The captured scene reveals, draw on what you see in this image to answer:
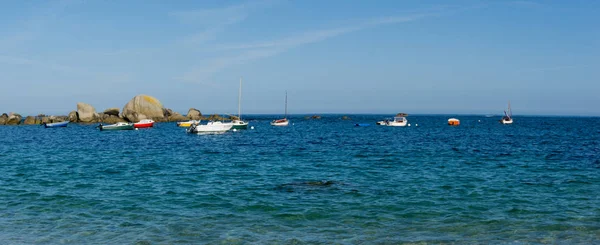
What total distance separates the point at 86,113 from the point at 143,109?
46.7ft

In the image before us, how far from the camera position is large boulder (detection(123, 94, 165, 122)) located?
4668 inches

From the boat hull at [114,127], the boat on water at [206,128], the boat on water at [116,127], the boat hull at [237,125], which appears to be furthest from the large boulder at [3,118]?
the boat on water at [206,128]

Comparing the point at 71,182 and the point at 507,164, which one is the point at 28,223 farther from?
the point at 507,164

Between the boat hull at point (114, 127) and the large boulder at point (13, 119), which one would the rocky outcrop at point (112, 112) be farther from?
the boat hull at point (114, 127)

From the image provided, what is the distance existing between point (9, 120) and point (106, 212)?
122533 mm

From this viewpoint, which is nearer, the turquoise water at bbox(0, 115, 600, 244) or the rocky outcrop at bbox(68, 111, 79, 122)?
the turquoise water at bbox(0, 115, 600, 244)

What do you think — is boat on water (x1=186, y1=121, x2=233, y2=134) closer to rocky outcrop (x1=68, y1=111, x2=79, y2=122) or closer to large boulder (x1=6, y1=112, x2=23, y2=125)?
rocky outcrop (x1=68, y1=111, x2=79, y2=122)

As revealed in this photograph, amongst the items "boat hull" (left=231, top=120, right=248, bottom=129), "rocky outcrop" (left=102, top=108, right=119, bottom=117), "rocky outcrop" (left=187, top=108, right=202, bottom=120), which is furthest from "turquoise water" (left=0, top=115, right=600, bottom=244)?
"rocky outcrop" (left=187, top=108, right=202, bottom=120)

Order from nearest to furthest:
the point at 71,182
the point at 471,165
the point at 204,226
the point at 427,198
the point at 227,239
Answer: the point at 227,239, the point at 204,226, the point at 427,198, the point at 71,182, the point at 471,165

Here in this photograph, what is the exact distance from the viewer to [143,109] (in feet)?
Answer: 422

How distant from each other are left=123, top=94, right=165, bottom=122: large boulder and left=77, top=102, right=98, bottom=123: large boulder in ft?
24.9

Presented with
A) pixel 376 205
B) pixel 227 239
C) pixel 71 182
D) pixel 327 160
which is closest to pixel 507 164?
pixel 327 160

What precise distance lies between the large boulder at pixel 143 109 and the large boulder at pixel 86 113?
7585 millimetres

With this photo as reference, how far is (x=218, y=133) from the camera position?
77312mm
